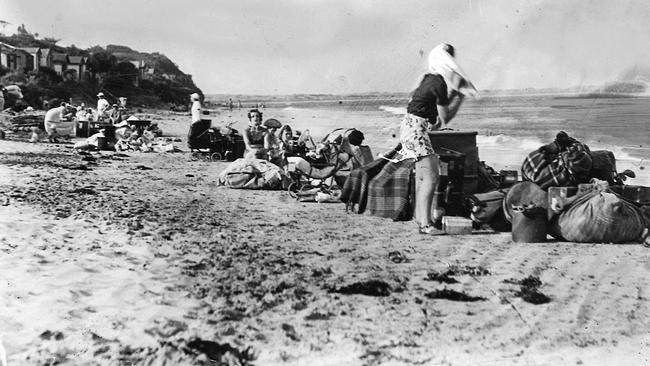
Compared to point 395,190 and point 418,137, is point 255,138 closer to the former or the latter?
point 395,190

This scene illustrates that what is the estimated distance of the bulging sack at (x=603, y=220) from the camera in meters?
5.12

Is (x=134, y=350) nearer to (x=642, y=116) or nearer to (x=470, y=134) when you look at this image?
(x=470, y=134)

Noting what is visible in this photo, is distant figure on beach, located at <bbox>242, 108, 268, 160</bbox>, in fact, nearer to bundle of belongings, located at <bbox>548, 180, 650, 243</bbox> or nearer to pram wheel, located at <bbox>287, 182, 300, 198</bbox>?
pram wheel, located at <bbox>287, 182, 300, 198</bbox>

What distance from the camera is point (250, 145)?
30.1 ft

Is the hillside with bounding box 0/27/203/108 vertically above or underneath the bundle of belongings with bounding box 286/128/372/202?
above

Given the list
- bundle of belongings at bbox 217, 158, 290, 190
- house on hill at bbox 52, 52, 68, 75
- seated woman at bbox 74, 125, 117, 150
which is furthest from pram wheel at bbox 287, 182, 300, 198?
house on hill at bbox 52, 52, 68, 75

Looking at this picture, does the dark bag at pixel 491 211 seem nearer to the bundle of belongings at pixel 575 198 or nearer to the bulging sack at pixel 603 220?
the bundle of belongings at pixel 575 198

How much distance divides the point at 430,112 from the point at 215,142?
7.98 metres

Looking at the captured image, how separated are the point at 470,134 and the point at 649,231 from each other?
1985 millimetres

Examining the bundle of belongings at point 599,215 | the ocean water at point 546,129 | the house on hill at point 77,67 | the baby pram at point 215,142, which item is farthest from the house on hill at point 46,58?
the bundle of belongings at point 599,215

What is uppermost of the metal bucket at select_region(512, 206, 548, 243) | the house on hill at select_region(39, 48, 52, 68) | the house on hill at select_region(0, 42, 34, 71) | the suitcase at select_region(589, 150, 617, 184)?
the house on hill at select_region(39, 48, 52, 68)

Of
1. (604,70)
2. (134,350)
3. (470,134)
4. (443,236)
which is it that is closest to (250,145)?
(470,134)

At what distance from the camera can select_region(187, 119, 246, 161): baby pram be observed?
491 inches

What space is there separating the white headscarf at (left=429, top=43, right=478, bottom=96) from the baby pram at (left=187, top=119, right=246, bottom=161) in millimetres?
7479
